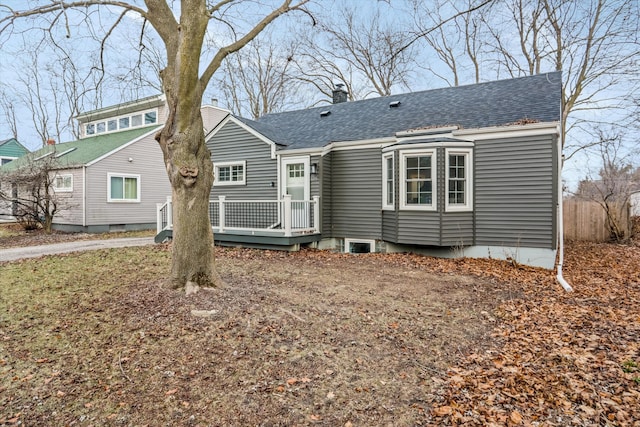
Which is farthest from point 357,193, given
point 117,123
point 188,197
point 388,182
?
point 117,123

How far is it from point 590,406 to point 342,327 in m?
2.57

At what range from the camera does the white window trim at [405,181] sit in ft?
31.3

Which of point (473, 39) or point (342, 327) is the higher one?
point (473, 39)

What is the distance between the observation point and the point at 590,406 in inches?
121

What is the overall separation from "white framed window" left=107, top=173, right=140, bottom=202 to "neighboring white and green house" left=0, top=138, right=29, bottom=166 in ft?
55.0

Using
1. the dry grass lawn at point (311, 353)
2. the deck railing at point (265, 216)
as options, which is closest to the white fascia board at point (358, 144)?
the deck railing at point (265, 216)

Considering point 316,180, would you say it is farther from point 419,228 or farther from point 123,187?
point 123,187

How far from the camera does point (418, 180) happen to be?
987cm

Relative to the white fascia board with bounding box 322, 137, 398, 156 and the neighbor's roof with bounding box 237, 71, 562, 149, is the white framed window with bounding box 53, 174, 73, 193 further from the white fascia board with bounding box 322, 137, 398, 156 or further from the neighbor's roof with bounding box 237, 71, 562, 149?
the white fascia board with bounding box 322, 137, 398, 156

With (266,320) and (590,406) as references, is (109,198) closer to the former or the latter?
(266,320)

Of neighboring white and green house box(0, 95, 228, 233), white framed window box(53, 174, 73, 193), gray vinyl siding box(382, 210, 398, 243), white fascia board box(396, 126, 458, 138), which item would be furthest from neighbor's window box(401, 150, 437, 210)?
white framed window box(53, 174, 73, 193)

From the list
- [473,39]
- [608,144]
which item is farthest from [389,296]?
[473,39]

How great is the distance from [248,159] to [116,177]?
8228 millimetres

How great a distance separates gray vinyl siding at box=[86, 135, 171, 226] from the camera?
16000 millimetres
